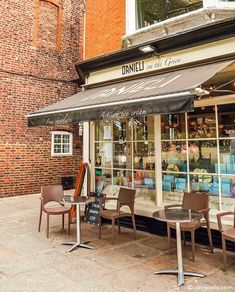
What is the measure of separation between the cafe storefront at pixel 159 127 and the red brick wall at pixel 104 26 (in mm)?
743

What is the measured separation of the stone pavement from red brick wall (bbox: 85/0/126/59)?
14.9ft

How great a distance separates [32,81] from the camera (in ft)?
33.8

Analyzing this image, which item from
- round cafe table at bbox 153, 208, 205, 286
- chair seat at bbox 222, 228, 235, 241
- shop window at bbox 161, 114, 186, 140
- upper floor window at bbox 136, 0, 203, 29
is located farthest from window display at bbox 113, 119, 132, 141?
chair seat at bbox 222, 228, 235, 241

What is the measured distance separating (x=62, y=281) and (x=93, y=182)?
3579 mm

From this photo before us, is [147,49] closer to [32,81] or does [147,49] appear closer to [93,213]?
Answer: [93,213]

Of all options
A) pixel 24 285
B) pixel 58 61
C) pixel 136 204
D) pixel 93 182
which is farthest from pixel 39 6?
pixel 24 285

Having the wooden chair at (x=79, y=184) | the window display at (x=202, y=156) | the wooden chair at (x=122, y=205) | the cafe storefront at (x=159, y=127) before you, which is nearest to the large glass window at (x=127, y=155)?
the cafe storefront at (x=159, y=127)

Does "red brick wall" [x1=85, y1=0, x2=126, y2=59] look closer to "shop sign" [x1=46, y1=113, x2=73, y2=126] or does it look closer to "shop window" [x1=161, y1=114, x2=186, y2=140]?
"shop window" [x1=161, y1=114, x2=186, y2=140]

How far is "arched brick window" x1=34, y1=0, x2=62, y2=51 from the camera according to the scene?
10.5 meters

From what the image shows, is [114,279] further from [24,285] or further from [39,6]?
[39,6]

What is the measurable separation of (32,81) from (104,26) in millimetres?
4304

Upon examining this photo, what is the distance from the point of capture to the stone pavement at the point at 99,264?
3514 millimetres

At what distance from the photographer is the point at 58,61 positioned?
1116 cm

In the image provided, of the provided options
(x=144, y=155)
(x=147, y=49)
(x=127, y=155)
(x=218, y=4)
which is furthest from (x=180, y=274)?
(x=218, y=4)
